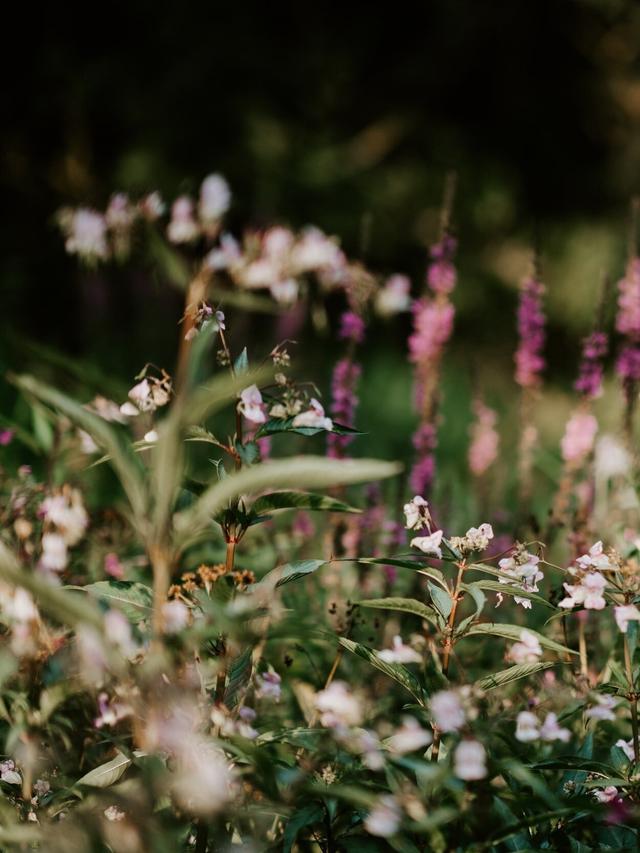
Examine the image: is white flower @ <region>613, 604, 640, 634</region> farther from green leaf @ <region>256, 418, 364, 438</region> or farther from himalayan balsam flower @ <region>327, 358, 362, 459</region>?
himalayan balsam flower @ <region>327, 358, 362, 459</region>

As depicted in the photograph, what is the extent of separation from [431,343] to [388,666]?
4.83 feet

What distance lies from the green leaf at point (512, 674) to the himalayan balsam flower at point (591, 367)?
132cm

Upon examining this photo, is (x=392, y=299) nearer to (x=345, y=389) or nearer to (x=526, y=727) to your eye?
(x=345, y=389)

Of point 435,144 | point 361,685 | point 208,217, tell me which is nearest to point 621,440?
point 361,685

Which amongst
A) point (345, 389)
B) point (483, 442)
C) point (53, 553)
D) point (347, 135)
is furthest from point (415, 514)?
point (347, 135)

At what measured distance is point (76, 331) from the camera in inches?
318

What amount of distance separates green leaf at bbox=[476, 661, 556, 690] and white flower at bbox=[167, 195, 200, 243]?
2.53m

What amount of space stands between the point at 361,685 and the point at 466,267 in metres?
7.73

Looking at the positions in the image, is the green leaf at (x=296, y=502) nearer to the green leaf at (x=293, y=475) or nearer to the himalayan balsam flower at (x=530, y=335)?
the green leaf at (x=293, y=475)

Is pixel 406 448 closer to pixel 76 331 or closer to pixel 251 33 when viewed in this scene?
pixel 76 331

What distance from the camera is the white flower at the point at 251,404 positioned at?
1.25 metres

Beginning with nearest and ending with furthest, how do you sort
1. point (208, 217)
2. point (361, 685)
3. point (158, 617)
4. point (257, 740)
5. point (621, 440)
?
point (158, 617) < point (257, 740) < point (361, 685) < point (621, 440) < point (208, 217)

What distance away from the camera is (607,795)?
133cm

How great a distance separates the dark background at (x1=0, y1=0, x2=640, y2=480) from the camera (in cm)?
827
